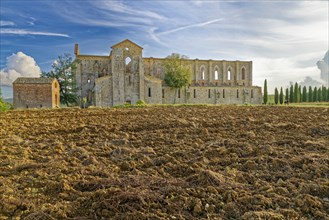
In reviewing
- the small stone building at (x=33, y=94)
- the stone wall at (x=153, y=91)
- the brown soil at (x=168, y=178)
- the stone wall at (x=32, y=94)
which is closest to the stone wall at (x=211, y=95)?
the stone wall at (x=153, y=91)

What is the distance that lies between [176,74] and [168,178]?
51.7m

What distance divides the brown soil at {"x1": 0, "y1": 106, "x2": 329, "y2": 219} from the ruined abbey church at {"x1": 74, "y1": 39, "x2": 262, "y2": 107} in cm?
3913

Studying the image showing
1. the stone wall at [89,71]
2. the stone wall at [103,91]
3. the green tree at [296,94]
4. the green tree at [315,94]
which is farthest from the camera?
the green tree at [315,94]

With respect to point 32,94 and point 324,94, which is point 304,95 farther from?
point 32,94

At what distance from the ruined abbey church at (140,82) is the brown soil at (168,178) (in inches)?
1541

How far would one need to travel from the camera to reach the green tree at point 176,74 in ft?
189

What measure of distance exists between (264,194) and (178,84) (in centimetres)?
5206

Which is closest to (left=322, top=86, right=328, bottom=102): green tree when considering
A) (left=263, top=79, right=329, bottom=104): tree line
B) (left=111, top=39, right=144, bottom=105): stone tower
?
(left=263, top=79, right=329, bottom=104): tree line

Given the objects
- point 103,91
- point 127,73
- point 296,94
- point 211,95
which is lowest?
point 211,95

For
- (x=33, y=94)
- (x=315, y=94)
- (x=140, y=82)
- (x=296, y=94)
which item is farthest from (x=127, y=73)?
(x=315, y=94)

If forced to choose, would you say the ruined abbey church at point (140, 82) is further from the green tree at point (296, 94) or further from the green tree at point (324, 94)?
the green tree at point (324, 94)

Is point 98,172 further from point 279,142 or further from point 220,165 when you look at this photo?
point 279,142

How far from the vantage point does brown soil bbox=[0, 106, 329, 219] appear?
533 centimetres

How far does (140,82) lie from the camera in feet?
175
